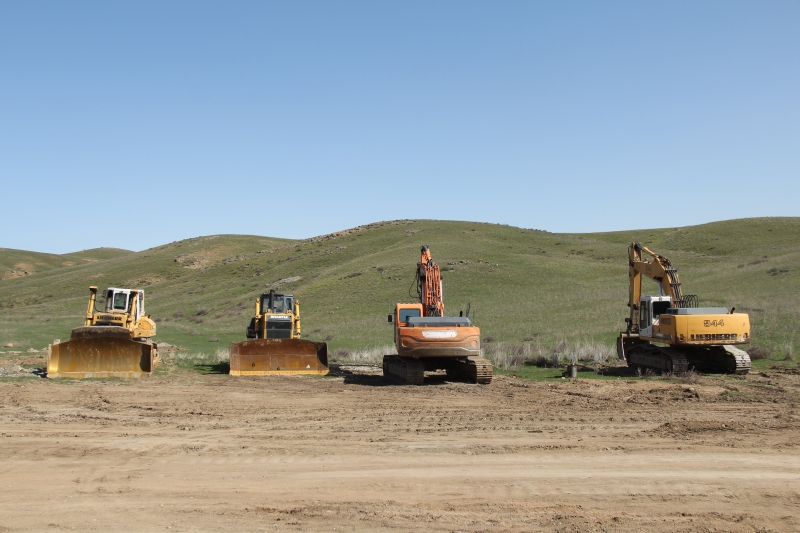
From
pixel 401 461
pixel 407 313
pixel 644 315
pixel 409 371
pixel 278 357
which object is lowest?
pixel 401 461

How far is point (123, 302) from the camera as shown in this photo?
25.6 meters

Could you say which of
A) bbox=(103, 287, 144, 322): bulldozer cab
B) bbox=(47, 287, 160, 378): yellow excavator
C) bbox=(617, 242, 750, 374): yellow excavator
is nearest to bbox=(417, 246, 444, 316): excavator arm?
bbox=(617, 242, 750, 374): yellow excavator

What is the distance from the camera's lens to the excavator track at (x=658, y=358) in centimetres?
2116

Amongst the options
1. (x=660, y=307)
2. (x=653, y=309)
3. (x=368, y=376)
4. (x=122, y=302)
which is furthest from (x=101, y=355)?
(x=660, y=307)

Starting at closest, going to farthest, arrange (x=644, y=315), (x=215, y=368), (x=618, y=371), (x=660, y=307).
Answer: (x=660, y=307)
(x=644, y=315)
(x=618, y=371)
(x=215, y=368)

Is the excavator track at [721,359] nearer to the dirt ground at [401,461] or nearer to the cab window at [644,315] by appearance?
the cab window at [644,315]

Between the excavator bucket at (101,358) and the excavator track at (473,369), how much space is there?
9.68m

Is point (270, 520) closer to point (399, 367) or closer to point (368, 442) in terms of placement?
point (368, 442)

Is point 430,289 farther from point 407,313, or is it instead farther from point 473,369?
point 473,369

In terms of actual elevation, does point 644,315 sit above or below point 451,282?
below

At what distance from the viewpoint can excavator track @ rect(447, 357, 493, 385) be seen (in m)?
19.6

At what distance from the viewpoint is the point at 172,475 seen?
9.30 meters

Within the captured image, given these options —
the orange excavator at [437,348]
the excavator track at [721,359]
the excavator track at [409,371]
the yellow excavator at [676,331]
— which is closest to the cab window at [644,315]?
the yellow excavator at [676,331]

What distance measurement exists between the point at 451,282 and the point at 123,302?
107 ft
